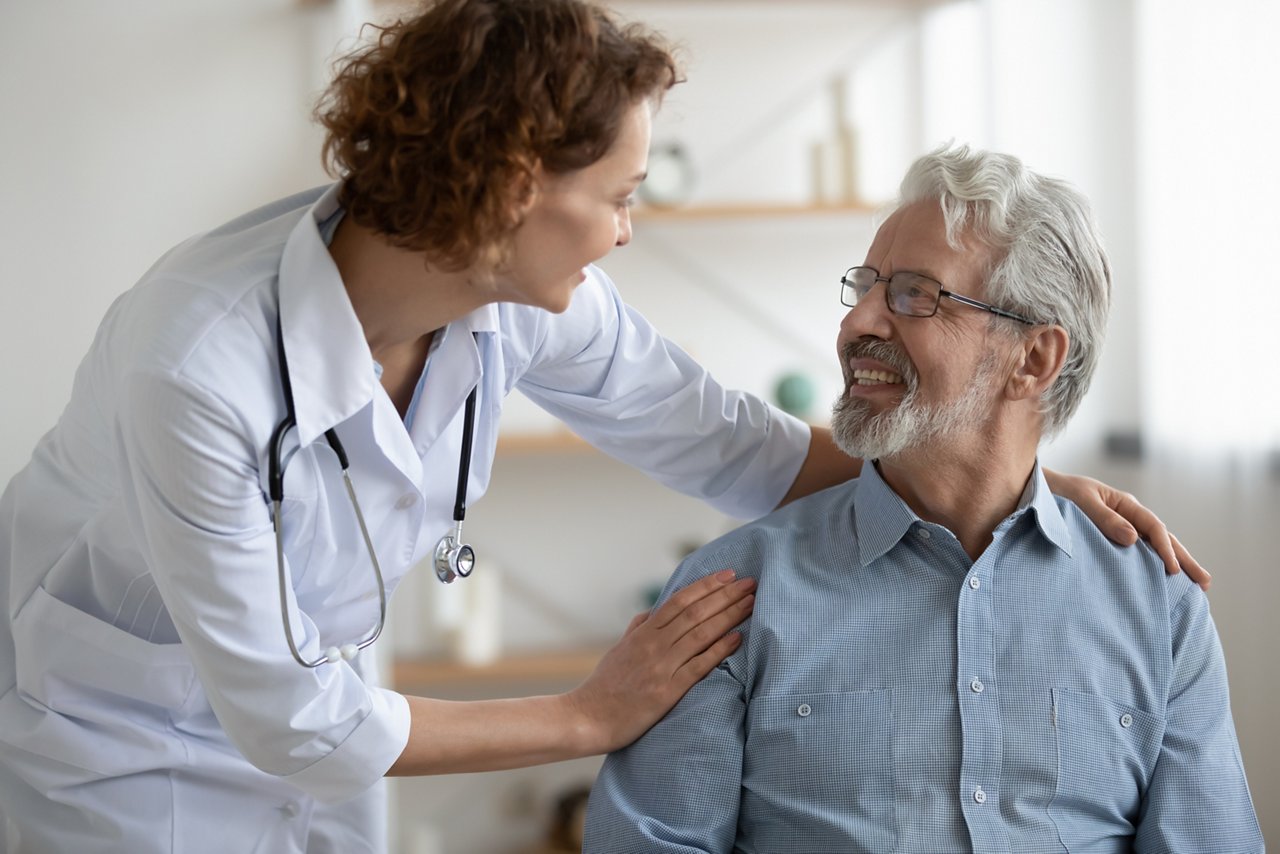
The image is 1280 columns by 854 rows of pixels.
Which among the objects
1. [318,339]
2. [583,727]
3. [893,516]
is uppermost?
[318,339]

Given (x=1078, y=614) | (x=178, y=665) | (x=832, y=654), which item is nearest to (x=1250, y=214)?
(x=1078, y=614)

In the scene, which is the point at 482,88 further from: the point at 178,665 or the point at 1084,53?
the point at 1084,53

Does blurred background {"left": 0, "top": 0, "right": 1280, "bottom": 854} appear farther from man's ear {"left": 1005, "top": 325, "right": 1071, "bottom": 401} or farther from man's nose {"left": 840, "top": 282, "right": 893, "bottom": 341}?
man's nose {"left": 840, "top": 282, "right": 893, "bottom": 341}

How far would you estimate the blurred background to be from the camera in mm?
2785

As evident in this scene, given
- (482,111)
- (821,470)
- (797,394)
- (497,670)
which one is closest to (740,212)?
(797,394)

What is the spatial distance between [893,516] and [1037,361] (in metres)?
0.28

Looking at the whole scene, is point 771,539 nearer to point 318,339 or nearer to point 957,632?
point 957,632

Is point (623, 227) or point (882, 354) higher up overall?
point (623, 227)

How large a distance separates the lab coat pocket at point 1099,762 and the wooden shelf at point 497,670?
173 centimetres

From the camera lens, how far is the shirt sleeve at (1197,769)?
143 cm

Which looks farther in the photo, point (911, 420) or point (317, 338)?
point (911, 420)

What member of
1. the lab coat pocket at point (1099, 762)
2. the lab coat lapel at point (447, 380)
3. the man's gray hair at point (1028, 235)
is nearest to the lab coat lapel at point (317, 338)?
the lab coat lapel at point (447, 380)

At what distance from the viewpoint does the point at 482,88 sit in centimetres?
114

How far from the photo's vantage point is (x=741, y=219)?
10.5ft
